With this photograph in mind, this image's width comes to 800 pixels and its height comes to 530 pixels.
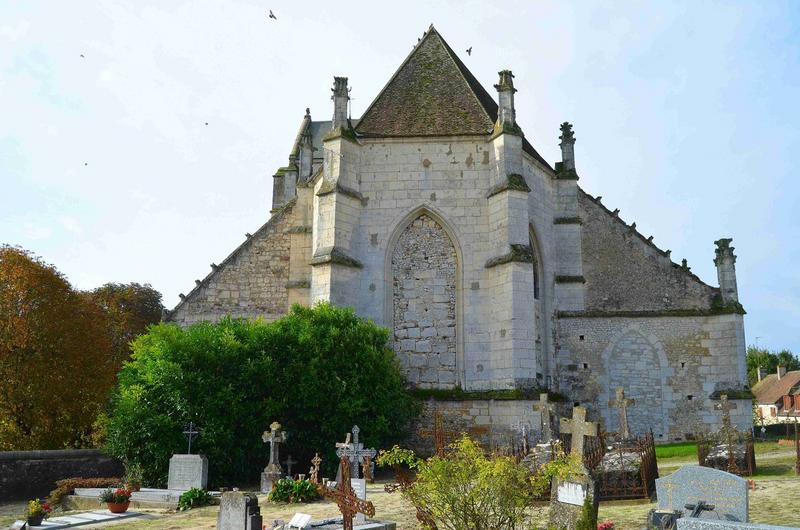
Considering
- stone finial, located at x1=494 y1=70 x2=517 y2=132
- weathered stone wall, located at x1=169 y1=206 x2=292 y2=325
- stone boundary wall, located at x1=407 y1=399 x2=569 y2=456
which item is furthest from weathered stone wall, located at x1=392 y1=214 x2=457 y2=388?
weathered stone wall, located at x1=169 y1=206 x2=292 y2=325

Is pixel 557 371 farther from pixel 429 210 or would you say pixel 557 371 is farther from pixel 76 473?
pixel 76 473

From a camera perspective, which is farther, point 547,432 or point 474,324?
point 474,324

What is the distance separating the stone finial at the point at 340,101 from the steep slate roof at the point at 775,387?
42.2 m

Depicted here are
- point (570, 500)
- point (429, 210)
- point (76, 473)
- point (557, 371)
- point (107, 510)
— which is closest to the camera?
point (570, 500)

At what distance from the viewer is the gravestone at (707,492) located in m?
7.26

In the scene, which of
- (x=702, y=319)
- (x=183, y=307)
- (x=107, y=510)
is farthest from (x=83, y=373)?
(x=702, y=319)

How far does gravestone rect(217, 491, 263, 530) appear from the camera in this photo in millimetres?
8836

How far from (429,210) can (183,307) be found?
8.03 metres

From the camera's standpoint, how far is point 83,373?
802 inches

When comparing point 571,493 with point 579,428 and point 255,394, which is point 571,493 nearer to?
point 579,428

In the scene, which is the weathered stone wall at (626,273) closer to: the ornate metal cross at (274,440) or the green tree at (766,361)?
the ornate metal cross at (274,440)

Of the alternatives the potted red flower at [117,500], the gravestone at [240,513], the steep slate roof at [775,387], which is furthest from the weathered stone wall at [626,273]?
the steep slate roof at [775,387]

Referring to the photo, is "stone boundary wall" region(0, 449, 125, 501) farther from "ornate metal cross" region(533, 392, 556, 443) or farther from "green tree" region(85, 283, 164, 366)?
"green tree" region(85, 283, 164, 366)

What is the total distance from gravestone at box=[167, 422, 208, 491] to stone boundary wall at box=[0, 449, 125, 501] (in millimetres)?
3819
